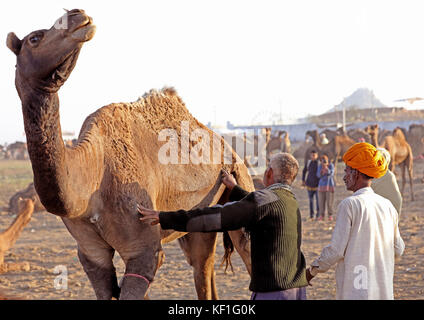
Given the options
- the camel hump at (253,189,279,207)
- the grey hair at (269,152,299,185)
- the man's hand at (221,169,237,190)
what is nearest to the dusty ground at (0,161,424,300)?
the man's hand at (221,169,237,190)

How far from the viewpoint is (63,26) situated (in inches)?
118

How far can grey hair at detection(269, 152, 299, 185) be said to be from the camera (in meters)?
3.40

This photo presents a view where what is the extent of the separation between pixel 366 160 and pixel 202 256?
2664 millimetres

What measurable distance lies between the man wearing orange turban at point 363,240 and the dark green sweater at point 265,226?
0.28 m

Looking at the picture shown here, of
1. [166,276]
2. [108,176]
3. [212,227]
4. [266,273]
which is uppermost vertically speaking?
[108,176]

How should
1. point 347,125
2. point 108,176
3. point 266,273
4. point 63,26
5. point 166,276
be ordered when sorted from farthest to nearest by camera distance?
point 347,125
point 166,276
point 108,176
point 266,273
point 63,26

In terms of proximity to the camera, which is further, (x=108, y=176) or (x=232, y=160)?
(x=232, y=160)

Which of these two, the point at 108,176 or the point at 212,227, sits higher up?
the point at 108,176

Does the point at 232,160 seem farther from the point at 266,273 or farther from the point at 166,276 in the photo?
the point at 166,276

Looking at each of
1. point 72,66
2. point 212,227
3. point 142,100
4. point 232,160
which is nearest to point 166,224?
point 212,227

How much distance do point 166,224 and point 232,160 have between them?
219 centimetres

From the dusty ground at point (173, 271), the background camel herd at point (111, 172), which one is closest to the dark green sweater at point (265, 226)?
the background camel herd at point (111, 172)
